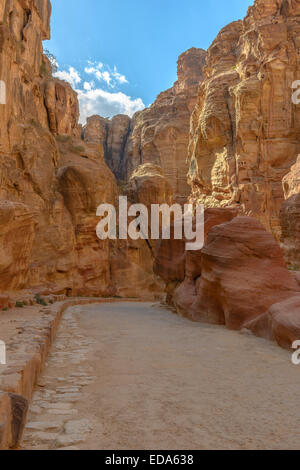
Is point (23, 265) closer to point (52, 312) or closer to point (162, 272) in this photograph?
point (52, 312)

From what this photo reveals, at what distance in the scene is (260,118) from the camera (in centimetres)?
3525

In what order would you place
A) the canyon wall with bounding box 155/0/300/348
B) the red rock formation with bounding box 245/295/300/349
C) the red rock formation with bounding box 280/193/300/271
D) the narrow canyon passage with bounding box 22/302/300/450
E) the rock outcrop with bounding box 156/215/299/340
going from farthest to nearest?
the canyon wall with bounding box 155/0/300/348, the red rock formation with bounding box 280/193/300/271, the rock outcrop with bounding box 156/215/299/340, the red rock formation with bounding box 245/295/300/349, the narrow canyon passage with bounding box 22/302/300/450

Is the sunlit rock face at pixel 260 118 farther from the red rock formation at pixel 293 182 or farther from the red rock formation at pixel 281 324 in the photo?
the red rock formation at pixel 281 324

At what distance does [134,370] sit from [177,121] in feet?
187

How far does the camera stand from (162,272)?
1727 cm

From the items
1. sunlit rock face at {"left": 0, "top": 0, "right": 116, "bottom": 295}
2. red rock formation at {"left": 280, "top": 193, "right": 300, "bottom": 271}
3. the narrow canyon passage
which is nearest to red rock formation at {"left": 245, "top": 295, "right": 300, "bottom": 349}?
the narrow canyon passage

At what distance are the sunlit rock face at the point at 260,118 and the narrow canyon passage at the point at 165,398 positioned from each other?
2894cm

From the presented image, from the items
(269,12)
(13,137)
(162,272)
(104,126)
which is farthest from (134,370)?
(104,126)

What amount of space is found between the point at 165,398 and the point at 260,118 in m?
36.4

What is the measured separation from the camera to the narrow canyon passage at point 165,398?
8.41 ft

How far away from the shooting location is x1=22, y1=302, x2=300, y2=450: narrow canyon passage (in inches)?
101

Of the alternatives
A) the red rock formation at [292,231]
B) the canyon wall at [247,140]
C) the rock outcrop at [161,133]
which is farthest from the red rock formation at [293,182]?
the rock outcrop at [161,133]

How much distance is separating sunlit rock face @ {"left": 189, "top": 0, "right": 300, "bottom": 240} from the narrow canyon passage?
2894 cm

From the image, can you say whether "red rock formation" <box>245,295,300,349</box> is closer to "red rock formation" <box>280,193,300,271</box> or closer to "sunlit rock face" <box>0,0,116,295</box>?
"red rock formation" <box>280,193,300,271</box>
